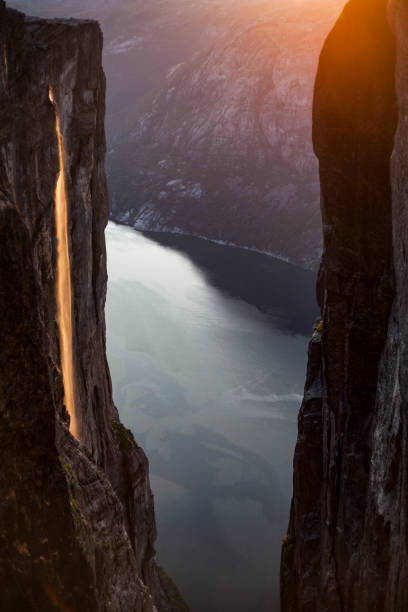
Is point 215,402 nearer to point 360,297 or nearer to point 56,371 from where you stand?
point 360,297

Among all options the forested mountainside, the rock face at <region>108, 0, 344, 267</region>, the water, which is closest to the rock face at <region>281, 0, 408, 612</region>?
the water

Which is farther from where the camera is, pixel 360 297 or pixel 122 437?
pixel 122 437

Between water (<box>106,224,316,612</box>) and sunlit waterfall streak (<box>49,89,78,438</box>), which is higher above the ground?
sunlit waterfall streak (<box>49,89,78,438</box>)

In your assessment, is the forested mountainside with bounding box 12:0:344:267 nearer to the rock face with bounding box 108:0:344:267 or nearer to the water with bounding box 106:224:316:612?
the rock face with bounding box 108:0:344:267

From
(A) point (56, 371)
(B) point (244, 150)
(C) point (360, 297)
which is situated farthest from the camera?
(B) point (244, 150)

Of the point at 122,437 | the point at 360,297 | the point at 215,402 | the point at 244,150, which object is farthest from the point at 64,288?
the point at 244,150

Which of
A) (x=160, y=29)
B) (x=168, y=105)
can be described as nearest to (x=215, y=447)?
(x=168, y=105)
